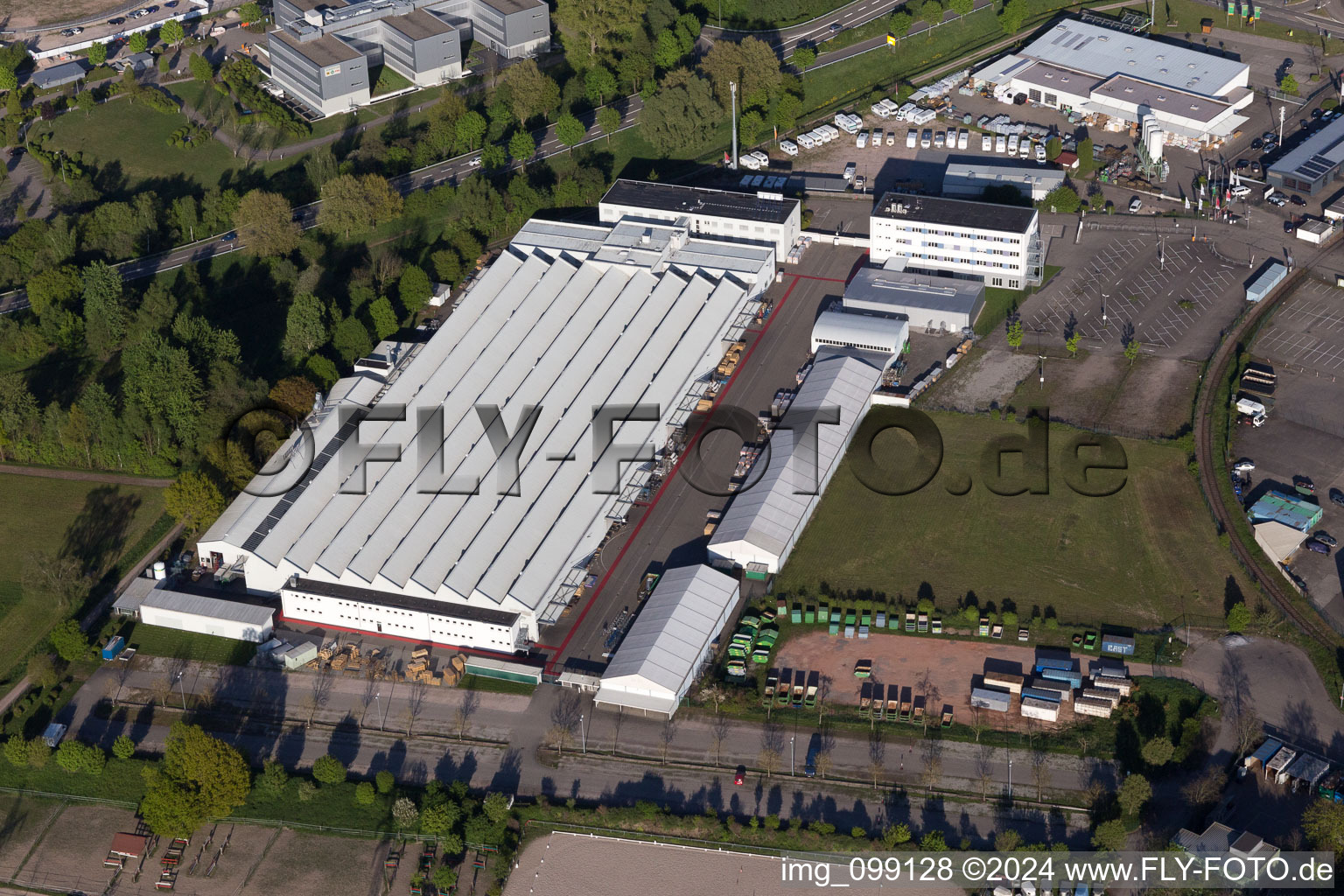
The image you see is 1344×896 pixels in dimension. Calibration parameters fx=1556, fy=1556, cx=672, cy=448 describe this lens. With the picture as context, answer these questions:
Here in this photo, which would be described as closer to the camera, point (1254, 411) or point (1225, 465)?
point (1225, 465)

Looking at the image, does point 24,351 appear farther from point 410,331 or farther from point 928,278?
point 928,278

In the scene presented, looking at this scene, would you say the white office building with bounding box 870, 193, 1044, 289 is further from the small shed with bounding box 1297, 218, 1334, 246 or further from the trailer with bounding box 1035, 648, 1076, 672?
the trailer with bounding box 1035, 648, 1076, 672

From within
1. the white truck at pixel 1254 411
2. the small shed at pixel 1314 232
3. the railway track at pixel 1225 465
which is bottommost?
the railway track at pixel 1225 465

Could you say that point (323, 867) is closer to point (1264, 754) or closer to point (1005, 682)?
point (1005, 682)

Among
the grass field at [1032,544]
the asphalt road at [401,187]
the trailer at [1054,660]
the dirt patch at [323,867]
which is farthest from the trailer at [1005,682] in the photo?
the asphalt road at [401,187]

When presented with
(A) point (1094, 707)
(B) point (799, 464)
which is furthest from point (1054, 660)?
(B) point (799, 464)

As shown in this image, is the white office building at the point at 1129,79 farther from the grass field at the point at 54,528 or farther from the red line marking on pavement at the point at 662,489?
the grass field at the point at 54,528
